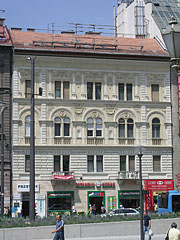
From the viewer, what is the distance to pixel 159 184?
163ft

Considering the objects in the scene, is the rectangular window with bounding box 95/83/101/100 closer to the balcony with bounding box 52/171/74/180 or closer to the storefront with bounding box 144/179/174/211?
the balcony with bounding box 52/171/74/180

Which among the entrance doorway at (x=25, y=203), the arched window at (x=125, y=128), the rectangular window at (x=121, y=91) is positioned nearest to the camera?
the entrance doorway at (x=25, y=203)

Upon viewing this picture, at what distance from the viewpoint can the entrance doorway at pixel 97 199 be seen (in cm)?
4819

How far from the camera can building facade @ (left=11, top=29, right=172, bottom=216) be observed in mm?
47625

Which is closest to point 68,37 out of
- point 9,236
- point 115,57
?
point 115,57

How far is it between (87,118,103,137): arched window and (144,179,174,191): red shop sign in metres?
5.97

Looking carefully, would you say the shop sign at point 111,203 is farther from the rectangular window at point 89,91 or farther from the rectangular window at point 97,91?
the rectangular window at point 89,91

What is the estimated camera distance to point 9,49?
157ft

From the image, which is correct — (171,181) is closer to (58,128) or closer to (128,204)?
(128,204)

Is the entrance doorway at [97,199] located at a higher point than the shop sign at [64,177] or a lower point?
lower

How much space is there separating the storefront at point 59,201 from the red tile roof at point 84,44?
41.1ft

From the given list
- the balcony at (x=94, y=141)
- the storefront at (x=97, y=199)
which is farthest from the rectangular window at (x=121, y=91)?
the storefront at (x=97, y=199)

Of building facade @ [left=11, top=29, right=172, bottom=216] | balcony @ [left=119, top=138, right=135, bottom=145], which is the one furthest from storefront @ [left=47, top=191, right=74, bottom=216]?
balcony @ [left=119, top=138, right=135, bottom=145]

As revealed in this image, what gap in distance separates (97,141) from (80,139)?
5.01 feet
